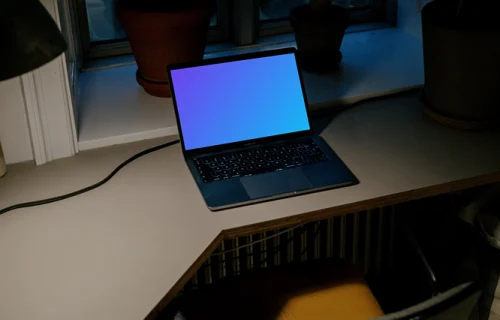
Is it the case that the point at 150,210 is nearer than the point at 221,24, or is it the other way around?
the point at 150,210

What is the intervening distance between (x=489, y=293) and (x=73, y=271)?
1120 millimetres

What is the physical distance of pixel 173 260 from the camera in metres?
1.30

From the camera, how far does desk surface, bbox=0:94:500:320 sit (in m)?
1.24

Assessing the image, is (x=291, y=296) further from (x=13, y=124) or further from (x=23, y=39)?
(x=23, y=39)

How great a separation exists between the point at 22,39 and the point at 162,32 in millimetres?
771

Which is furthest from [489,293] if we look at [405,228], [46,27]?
[46,27]

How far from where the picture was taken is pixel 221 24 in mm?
2186

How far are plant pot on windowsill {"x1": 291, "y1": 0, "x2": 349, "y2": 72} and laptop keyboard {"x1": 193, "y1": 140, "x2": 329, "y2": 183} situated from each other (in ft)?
1.25

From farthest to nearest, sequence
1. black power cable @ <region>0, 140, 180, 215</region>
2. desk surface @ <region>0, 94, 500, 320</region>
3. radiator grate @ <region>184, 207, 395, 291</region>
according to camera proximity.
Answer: radiator grate @ <region>184, 207, 395, 291</region>, black power cable @ <region>0, 140, 180, 215</region>, desk surface @ <region>0, 94, 500, 320</region>

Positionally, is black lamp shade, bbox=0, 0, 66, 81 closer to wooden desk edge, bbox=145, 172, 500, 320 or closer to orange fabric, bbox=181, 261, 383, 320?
wooden desk edge, bbox=145, 172, 500, 320

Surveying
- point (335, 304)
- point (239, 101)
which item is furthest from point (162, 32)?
point (335, 304)

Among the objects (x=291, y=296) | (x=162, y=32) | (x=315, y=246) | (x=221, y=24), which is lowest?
(x=315, y=246)

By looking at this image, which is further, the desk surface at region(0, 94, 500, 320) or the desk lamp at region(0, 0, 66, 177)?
the desk surface at region(0, 94, 500, 320)

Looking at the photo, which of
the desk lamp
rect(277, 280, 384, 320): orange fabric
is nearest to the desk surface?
rect(277, 280, 384, 320): orange fabric
